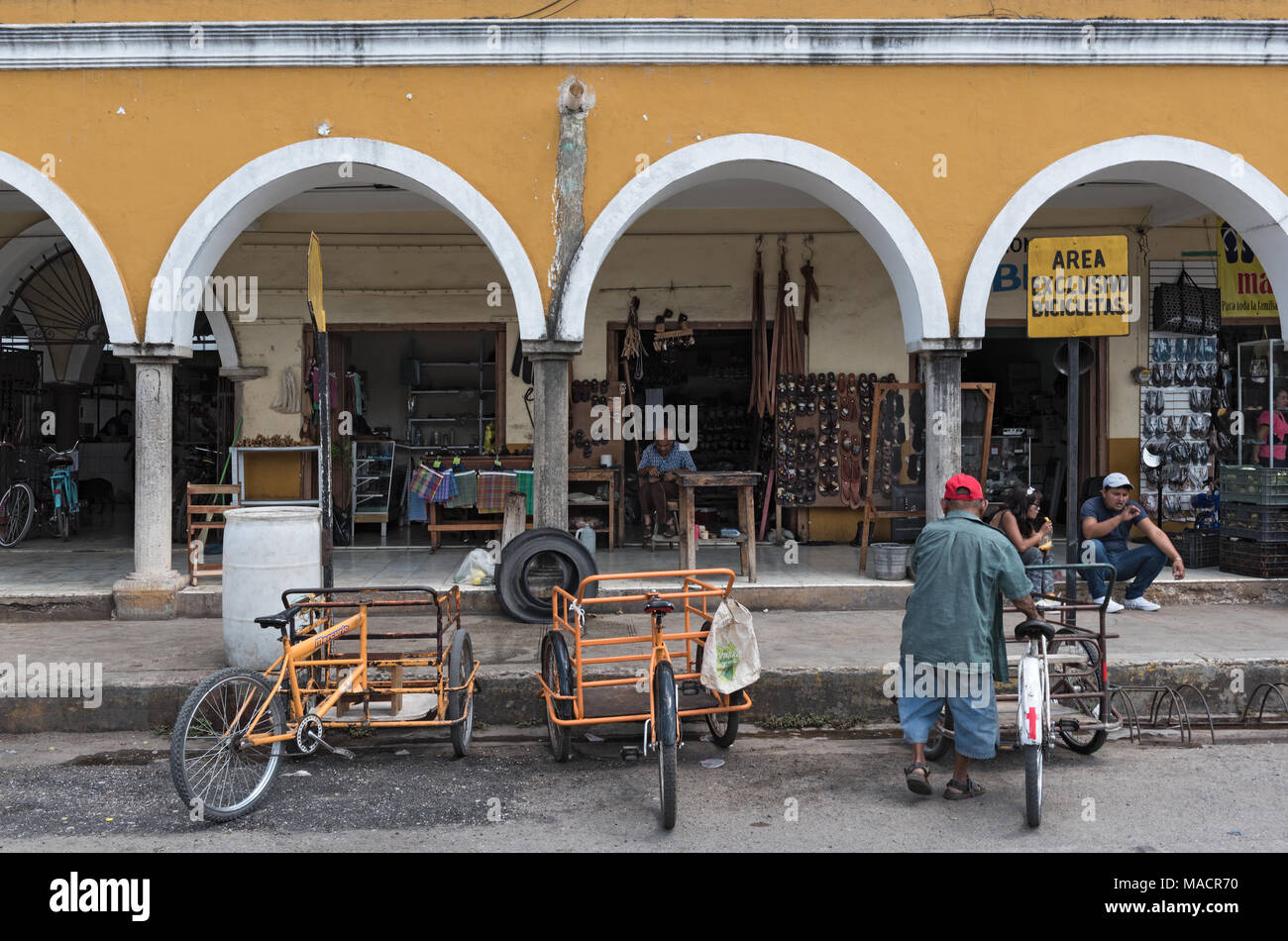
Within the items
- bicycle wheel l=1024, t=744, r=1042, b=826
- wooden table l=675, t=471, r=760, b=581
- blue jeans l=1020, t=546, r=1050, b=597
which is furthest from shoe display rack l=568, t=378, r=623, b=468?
bicycle wheel l=1024, t=744, r=1042, b=826

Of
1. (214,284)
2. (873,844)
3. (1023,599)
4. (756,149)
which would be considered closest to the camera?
(873,844)

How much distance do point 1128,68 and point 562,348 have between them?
555 cm

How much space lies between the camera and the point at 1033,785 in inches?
192

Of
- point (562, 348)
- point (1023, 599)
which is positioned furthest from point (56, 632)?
point (1023, 599)

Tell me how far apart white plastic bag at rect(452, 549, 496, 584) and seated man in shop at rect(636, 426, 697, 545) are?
2.85 meters

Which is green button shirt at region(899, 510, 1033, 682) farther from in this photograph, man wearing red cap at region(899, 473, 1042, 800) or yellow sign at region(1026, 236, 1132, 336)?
yellow sign at region(1026, 236, 1132, 336)

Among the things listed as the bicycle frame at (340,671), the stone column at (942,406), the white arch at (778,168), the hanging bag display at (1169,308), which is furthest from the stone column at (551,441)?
the hanging bag display at (1169,308)

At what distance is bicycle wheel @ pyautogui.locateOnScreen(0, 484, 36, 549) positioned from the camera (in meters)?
12.5

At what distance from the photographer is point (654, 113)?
30.0 ft

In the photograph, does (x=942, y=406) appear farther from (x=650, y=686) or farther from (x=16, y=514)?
(x=16, y=514)

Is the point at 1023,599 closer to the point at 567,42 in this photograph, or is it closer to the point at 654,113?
the point at 654,113

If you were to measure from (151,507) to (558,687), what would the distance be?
198 inches

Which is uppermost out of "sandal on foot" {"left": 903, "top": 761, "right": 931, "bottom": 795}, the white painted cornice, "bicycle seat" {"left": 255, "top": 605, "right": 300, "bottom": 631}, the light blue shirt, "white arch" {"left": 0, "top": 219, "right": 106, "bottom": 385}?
the white painted cornice

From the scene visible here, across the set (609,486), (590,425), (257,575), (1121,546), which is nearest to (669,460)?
(609,486)
